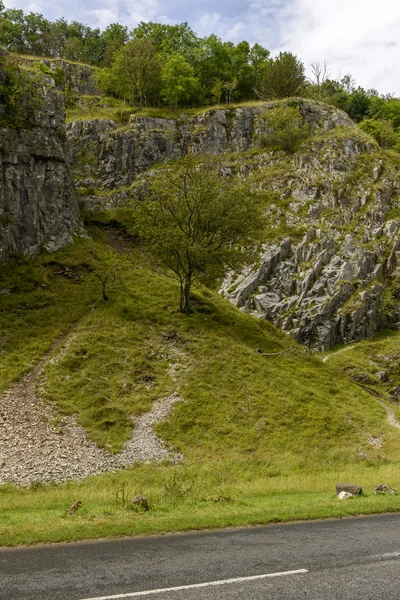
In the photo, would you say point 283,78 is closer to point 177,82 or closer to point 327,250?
point 177,82

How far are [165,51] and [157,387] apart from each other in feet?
314

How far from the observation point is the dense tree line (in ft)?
282

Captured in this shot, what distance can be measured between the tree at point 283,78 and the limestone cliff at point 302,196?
11.7 meters

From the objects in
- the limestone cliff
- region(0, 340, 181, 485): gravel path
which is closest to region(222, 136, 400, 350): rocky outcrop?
the limestone cliff

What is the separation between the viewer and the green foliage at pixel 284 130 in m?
75.6

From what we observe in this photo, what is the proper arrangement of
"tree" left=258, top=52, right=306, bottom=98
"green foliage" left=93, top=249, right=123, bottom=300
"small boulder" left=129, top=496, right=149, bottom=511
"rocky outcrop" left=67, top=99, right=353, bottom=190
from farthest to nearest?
"tree" left=258, top=52, right=306, bottom=98
"rocky outcrop" left=67, top=99, right=353, bottom=190
"green foliage" left=93, top=249, right=123, bottom=300
"small boulder" left=129, top=496, right=149, bottom=511

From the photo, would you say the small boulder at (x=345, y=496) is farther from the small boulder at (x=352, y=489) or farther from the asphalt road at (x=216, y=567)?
the asphalt road at (x=216, y=567)

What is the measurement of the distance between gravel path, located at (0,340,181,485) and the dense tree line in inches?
2882

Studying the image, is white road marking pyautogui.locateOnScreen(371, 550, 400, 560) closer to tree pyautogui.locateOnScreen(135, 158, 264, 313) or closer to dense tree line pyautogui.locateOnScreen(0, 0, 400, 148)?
tree pyautogui.locateOnScreen(135, 158, 264, 313)

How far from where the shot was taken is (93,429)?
27594 mm

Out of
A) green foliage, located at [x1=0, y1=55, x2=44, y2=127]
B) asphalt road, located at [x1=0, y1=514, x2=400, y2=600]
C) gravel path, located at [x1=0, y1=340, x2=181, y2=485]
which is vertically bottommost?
gravel path, located at [x1=0, y1=340, x2=181, y2=485]

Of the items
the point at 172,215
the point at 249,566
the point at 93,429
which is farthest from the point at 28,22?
A: the point at 249,566

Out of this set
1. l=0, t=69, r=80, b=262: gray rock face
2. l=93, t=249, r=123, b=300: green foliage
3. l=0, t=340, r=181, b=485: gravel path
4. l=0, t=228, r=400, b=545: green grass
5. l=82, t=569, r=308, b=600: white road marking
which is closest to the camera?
l=82, t=569, r=308, b=600: white road marking

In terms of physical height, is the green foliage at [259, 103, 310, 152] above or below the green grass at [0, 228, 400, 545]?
above
